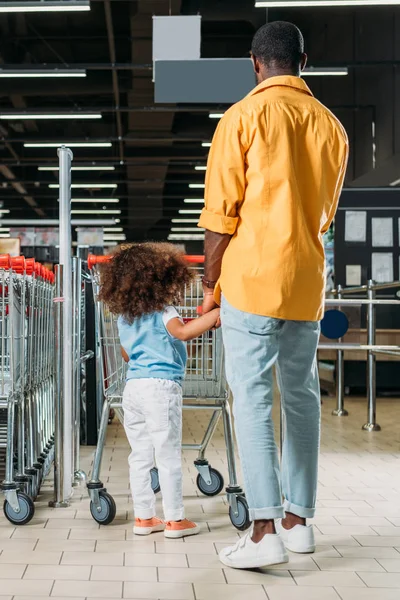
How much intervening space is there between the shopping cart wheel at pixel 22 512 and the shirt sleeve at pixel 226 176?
1.34m

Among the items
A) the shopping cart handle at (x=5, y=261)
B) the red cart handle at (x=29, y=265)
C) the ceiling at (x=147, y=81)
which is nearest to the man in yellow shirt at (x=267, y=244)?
the shopping cart handle at (x=5, y=261)

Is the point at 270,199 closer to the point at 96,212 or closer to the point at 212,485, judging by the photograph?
the point at 212,485

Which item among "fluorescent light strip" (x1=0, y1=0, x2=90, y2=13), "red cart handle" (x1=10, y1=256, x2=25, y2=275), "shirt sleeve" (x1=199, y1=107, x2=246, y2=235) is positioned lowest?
"red cart handle" (x1=10, y1=256, x2=25, y2=275)

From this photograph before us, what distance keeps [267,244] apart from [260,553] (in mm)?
950

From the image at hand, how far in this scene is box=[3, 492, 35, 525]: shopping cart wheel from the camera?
3.13m

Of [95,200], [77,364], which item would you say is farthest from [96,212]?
[77,364]

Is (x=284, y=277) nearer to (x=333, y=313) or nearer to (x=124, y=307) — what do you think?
(x=124, y=307)

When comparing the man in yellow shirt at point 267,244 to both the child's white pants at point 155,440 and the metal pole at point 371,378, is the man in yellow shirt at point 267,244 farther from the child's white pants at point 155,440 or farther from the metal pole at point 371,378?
the metal pole at point 371,378

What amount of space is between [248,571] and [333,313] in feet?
15.3

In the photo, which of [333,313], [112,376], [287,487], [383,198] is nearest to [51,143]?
[383,198]

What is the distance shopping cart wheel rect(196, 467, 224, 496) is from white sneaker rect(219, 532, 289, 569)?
112cm

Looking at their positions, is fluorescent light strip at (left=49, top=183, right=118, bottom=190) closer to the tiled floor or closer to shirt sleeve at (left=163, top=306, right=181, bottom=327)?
the tiled floor

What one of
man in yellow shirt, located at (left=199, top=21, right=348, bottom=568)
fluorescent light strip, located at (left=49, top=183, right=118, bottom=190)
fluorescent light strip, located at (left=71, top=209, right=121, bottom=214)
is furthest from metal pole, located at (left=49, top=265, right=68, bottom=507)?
fluorescent light strip, located at (left=71, top=209, right=121, bottom=214)

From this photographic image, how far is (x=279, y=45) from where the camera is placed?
263 cm
